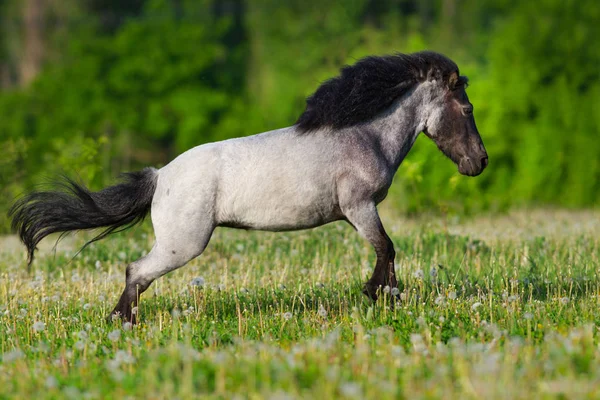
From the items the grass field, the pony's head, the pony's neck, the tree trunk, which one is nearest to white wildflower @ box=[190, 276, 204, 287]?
the grass field

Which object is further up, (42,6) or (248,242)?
(42,6)

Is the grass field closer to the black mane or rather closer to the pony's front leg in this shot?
the pony's front leg

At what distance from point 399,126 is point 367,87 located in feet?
1.43

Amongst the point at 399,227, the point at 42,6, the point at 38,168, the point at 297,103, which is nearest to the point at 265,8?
the point at 42,6

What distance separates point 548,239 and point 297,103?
13.5 meters

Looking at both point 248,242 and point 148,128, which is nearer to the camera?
point 248,242

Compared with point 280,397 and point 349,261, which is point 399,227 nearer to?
point 349,261

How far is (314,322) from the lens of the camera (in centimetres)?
691

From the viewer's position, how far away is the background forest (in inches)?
744

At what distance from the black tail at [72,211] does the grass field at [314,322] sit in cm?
64

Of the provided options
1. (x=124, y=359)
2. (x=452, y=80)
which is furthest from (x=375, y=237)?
(x=124, y=359)

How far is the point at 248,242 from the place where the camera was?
11.5m

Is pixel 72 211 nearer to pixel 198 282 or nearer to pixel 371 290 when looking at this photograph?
Answer: pixel 198 282

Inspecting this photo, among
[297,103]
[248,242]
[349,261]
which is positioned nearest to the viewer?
[349,261]
